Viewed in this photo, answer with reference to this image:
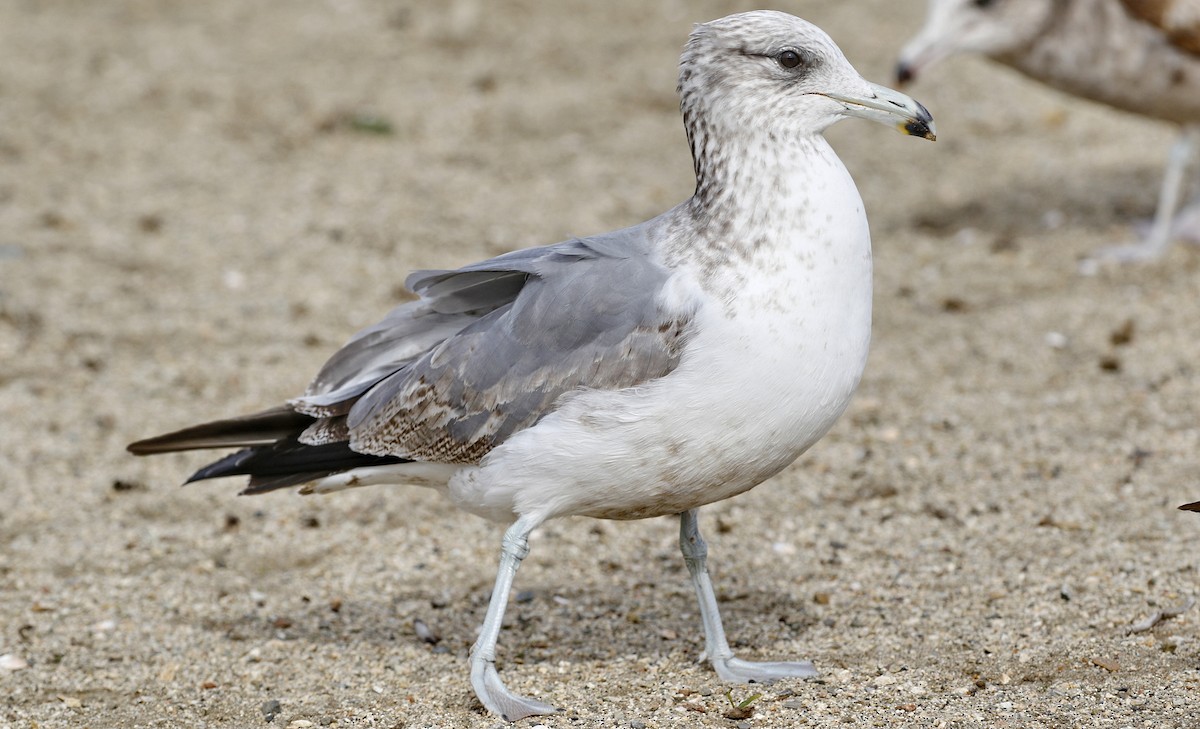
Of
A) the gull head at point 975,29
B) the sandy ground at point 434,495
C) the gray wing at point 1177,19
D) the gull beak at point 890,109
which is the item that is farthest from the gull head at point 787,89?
the gray wing at point 1177,19

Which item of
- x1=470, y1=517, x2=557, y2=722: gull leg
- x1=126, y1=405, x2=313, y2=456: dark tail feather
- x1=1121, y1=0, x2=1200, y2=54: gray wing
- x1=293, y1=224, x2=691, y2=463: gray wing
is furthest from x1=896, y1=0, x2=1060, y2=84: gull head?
x1=470, y1=517, x2=557, y2=722: gull leg

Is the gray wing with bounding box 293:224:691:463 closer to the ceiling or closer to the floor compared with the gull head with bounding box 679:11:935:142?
closer to the floor

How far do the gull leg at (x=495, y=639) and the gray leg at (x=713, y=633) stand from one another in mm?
479

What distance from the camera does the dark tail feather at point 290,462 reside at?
3896 mm

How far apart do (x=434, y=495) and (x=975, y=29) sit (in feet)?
12.4

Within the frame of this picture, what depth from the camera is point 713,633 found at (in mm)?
3887

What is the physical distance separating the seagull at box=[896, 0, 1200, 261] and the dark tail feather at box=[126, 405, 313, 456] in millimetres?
4262

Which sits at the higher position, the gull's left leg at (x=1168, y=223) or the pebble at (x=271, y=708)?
the gull's left leg at (x=1168, y=223)

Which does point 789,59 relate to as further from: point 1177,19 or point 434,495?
point 1177,19

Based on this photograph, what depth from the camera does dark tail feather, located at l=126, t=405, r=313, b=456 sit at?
158 inches

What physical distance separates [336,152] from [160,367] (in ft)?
8.77

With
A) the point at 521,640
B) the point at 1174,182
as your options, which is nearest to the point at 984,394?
the point at 1174,182

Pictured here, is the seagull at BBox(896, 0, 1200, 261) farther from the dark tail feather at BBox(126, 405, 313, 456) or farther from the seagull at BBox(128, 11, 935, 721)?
the dark tail feather at BBox(126, 405, 313, 456)

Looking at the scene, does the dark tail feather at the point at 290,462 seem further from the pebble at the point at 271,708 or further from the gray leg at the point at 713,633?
the gray leg at the point at 713,633
